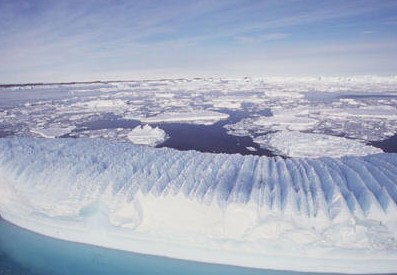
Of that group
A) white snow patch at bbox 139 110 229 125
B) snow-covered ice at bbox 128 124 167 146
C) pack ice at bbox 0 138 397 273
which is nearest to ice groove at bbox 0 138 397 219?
pack ice at bbox 0 138 397 273

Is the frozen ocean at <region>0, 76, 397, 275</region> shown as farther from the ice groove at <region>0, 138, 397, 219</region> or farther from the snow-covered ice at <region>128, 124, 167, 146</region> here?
the snow-covered ice at <region>128, 124, 167, 146</region>

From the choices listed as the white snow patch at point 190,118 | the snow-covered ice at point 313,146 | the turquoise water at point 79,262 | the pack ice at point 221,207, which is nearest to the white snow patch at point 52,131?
the white snow patch at point 190,118

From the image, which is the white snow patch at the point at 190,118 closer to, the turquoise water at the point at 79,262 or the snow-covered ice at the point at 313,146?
the snow-covered ice at the point at 313,146

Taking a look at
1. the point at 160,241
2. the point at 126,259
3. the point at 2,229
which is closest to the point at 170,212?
the point at 160,241

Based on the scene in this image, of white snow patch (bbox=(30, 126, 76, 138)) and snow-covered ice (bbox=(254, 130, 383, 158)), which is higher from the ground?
white snow patch (bbox=(30, 126, 76, 138))

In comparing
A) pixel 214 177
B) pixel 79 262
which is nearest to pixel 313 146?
pixel 214 177

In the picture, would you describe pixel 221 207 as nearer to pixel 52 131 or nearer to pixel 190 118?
pixel 52 131
